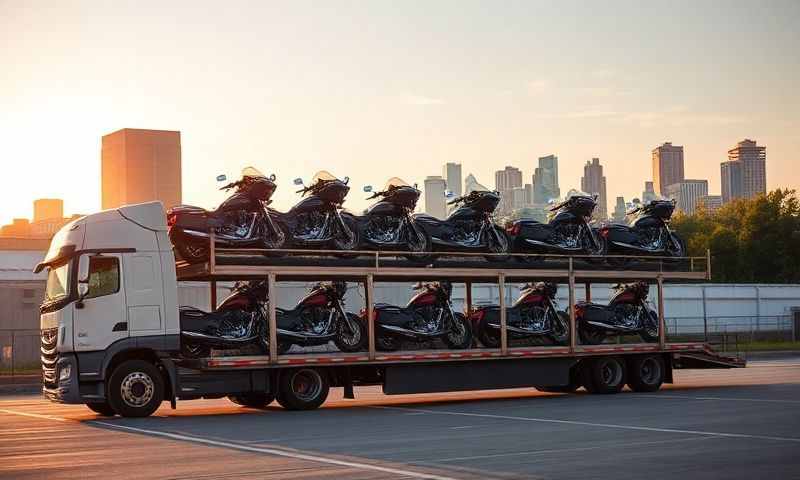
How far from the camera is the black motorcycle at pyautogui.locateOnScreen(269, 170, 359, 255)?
22.7 meters

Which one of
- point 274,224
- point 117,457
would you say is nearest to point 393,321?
point 274,224

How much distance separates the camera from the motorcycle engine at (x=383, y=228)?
23.5m

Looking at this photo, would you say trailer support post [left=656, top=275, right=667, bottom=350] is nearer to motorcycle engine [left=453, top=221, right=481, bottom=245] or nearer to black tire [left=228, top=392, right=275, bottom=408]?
motorcycle engine [left=453, top=221, right=481, bottom=245]

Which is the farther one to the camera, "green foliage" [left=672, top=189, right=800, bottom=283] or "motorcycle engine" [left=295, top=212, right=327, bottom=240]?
"green foliage" [left=672, top=189, right=800, bottom=283]

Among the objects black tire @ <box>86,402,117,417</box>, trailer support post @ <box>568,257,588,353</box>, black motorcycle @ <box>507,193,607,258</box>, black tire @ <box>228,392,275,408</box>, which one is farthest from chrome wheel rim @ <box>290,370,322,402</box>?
trailer support post @ <box>568,257,588,353</box>

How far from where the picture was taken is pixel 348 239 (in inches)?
906

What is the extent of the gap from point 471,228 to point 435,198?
2839mm

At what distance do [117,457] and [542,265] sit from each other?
503 inches

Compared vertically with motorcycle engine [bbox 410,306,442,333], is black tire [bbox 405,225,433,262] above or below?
above

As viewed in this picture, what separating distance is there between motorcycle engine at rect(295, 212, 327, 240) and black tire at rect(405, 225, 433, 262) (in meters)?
1.85

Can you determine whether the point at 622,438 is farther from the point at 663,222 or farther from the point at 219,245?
the point at 663,222

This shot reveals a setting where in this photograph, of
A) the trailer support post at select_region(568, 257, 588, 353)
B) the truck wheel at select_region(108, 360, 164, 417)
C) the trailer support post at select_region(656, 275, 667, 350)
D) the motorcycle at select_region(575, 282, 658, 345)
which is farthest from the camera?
the trailer support post at select_region(656, 275, 667, 350)

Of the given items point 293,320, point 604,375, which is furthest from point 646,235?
point 293,320

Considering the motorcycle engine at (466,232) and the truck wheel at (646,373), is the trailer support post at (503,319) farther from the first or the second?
the truck wheel at (646,373)
